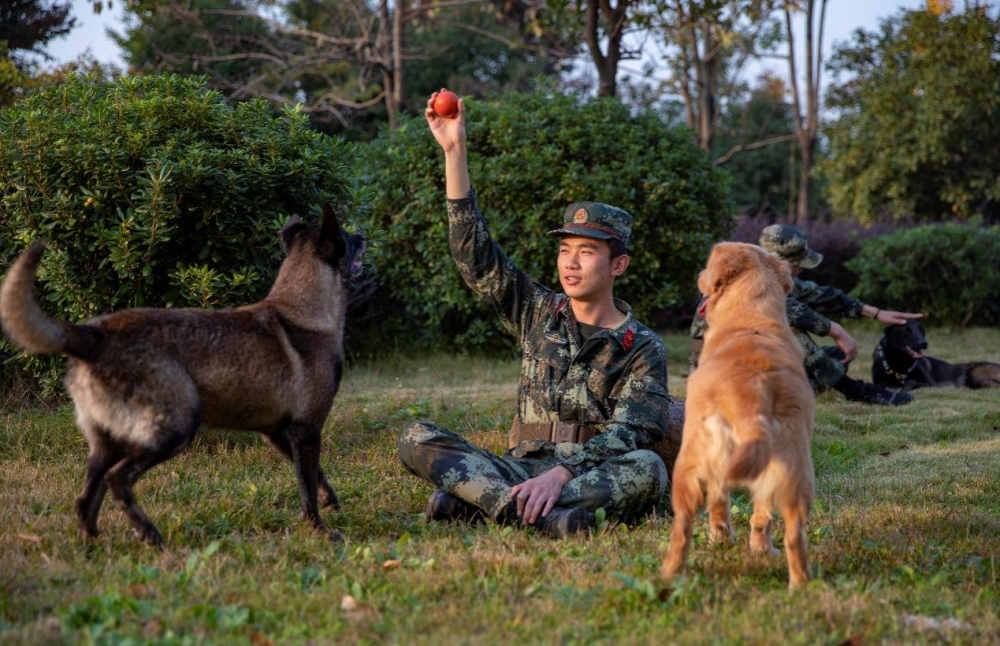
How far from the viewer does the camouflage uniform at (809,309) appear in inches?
370

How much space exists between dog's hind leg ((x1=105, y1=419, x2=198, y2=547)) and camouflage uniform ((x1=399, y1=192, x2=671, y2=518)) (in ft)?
5.13

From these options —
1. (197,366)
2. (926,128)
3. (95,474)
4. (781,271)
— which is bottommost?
(95,474)

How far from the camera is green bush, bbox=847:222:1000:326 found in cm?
1628

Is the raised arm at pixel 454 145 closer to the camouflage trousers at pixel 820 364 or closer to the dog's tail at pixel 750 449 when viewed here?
the dog's tail at pixel 750 449

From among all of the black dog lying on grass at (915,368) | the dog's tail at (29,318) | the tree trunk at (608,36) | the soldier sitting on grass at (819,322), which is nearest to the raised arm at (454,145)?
the dog's tail at (29,318)

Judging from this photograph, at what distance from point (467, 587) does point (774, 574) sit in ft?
4.47

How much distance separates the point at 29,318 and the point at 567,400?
288cm

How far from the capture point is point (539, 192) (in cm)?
1138

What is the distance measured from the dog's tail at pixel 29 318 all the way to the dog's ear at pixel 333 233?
4.32ft

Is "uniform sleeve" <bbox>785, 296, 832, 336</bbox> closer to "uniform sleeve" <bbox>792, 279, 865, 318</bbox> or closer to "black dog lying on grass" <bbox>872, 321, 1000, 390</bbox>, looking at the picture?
"uniform sleeve" <bbox>792, 279, 865, 318</bbox>

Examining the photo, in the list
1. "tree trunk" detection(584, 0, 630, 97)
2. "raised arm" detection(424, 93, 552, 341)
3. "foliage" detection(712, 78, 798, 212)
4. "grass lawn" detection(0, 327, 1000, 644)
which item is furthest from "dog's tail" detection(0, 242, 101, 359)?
"foliage" detection(712, 78, 798, 212)

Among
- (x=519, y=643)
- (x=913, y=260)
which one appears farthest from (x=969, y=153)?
(x=519, y=643)

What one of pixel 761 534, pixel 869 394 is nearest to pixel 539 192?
pixel 869 394

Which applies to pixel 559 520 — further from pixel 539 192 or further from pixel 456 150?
pixel 539 192
